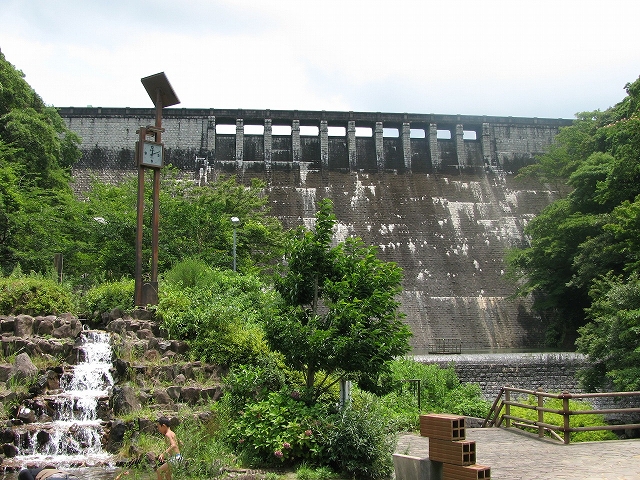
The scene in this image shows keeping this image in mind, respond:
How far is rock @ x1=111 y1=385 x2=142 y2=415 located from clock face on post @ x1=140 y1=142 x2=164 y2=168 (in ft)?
19.6

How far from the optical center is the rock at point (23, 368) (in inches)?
467

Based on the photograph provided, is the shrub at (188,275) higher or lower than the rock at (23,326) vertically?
higher

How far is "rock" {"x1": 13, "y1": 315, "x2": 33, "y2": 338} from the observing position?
13.4m

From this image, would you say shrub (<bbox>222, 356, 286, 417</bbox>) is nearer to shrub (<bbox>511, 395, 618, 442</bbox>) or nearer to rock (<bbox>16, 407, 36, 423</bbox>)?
rock (<bbox>16, 407, 36, 423</bbox>)

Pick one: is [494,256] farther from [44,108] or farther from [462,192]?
[44,108]

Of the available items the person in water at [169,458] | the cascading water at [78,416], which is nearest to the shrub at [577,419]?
the cascading water at [78,416]

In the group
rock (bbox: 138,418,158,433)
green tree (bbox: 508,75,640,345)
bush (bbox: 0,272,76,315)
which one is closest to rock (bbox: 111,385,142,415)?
rock (bbox: 138,418,158,433)

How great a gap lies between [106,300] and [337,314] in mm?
7166

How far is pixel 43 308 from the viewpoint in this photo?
576 inches

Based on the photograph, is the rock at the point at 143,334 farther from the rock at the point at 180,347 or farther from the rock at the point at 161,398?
the rock at the point at 161,398

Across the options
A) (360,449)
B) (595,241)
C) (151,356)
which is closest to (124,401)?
(151,356)

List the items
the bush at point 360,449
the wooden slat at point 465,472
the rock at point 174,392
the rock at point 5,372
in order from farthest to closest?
the rock at point 174,392 < the rock at point 5,372 < the bush at point 360,449 < the wooden slat at point 465,472

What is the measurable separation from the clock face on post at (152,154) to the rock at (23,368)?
5.41 m

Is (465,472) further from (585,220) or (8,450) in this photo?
(585,220)
